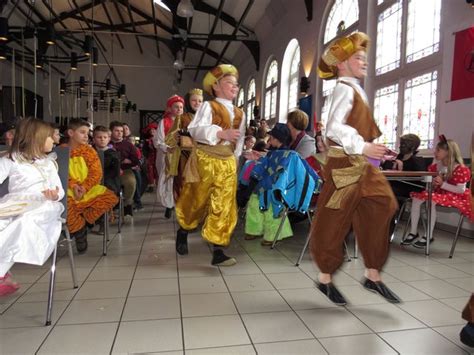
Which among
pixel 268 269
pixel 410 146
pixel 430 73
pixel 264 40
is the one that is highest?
pixel 264 40

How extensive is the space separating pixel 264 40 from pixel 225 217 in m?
10.2

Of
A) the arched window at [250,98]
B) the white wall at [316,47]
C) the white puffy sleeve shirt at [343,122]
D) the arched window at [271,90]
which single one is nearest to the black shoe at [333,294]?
the white puffy sleeve shirt at [343,122]

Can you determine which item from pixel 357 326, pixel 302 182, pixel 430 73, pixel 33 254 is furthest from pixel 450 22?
pixel 33 254

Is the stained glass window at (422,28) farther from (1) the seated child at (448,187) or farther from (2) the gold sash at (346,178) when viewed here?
(2) the gold sash at (346,178)

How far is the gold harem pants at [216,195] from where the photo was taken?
264 cm

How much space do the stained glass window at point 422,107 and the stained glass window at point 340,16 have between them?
6.49 ft

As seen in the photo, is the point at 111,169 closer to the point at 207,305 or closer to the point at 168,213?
the point at 168,213

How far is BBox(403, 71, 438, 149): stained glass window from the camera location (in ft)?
15.6

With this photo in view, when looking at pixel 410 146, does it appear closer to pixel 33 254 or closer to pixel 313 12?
pixel 33 254

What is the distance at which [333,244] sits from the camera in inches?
75.6

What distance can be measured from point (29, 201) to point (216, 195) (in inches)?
46.3

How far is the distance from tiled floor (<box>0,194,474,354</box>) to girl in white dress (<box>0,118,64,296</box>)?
33 centimetres

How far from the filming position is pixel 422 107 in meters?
4.97

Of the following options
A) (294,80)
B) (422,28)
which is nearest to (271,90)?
(294,80)
